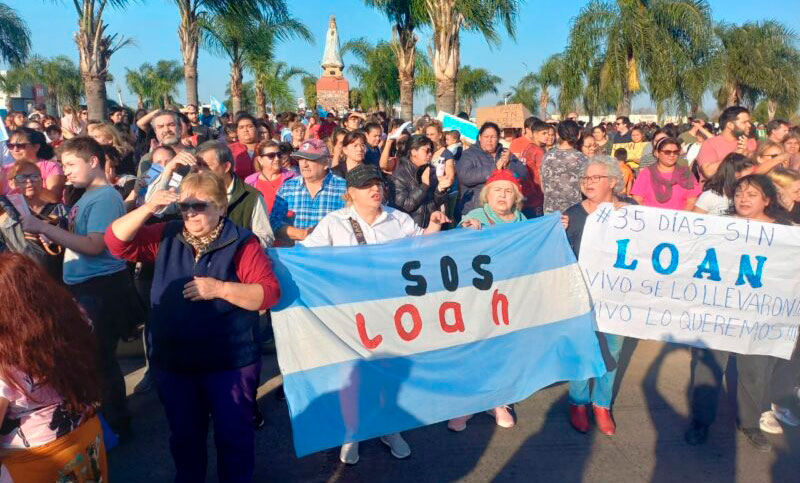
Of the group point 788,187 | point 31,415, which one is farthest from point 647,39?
point 31,415

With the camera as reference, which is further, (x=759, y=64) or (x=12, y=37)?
(x=759, y=64)

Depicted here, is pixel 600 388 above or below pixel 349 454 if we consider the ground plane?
above

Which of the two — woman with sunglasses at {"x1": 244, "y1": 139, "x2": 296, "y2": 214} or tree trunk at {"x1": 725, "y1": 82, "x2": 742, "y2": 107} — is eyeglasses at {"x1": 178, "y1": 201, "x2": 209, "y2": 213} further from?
tree trunk at {"x1": 725, "y1": 82, "x2": 742, "y2": 107}

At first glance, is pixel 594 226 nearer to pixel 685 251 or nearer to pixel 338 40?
pixel 685 251

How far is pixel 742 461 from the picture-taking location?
371 centimetres

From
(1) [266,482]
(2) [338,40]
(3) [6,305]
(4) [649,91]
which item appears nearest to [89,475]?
(3) [6,305]

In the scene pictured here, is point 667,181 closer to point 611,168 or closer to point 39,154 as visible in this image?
point 611,168

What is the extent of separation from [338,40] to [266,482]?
42002 mm

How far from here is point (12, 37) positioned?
2508 cm

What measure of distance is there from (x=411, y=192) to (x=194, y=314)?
3.11 meters

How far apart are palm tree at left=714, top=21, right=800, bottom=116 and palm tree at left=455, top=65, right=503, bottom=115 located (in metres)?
23.6

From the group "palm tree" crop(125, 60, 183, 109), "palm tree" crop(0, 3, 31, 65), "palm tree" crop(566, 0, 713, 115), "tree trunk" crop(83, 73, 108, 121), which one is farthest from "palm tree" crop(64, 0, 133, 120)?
"palm tree" crop(125, 60, 183, 109)

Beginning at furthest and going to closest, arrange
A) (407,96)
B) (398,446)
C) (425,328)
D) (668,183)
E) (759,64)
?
1. (759,64)
2. (407,96)
3. (668,183)
4. (398,446)
5. (425,328)

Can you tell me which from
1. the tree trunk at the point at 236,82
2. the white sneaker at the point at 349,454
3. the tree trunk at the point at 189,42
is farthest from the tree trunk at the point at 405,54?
the white sneaker at the point at 349,454
